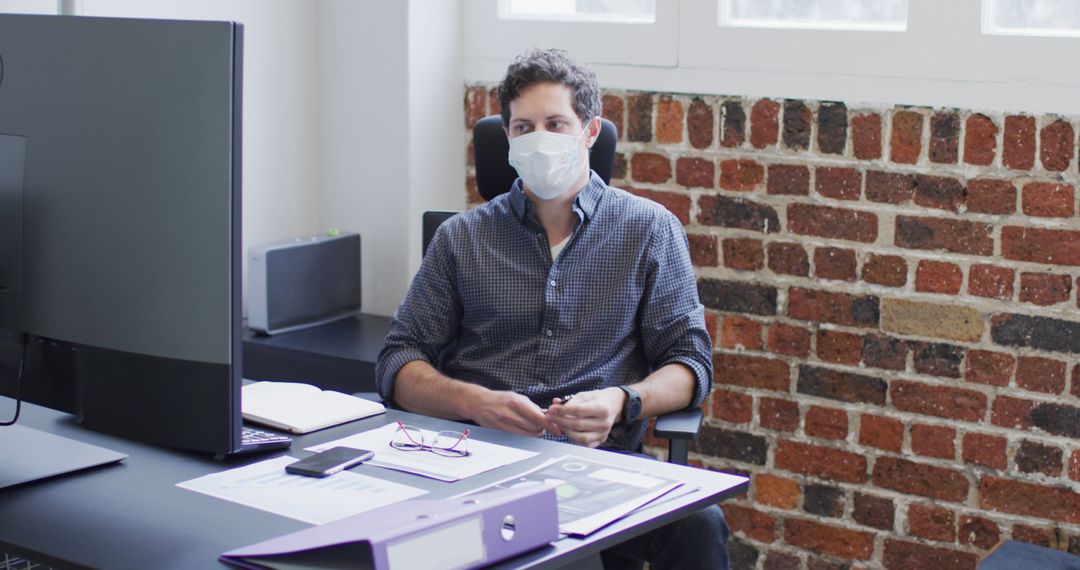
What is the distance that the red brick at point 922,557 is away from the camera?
287cm

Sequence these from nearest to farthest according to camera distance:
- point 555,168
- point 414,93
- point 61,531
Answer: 1. point 61,531
2. point 555,168
3. point 414,93

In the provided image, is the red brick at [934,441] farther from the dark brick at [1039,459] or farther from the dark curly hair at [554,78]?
the dark curly hair at [554,78]

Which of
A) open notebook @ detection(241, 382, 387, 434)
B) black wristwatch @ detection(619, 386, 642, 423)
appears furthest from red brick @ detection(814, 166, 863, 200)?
open notebook @ detection(241, 382, 387, 434)

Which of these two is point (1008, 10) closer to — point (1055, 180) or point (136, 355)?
point (1055, 180)

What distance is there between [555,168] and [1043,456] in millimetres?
1214

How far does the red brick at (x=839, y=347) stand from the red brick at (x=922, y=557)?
0.43m

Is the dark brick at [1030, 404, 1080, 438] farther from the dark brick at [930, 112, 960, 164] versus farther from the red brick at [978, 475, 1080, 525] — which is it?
the dark brick at [930, 112, 960, 164]

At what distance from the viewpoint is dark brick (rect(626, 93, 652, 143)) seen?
3.14 meters

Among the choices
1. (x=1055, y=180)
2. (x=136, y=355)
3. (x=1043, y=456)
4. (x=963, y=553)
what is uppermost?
(x=1055, y=180)

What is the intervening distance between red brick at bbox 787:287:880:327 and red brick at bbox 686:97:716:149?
1.33 ft

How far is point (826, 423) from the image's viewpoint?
299 cm

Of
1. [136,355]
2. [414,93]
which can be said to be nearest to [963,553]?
[414,93]

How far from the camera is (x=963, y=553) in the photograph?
286 cm

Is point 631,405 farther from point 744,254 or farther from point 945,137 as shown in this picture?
point 945,137
